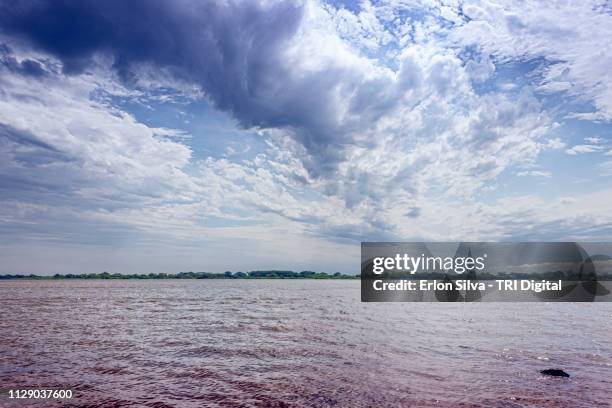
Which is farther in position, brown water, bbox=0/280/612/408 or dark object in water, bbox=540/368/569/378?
dark object in water, bbox=540/368/569/378

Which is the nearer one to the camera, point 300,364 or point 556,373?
point 556,373

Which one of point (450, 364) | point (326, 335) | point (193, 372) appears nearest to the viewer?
point (193, 372)

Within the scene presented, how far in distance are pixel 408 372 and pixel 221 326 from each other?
63.3 feet

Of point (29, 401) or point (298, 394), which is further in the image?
point (298, 394)

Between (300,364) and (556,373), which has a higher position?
(556,373)

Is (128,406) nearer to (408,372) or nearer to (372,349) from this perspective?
(408,372)

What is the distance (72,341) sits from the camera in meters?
25.7

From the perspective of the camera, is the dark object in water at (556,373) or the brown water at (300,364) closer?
the brown water at (300,364)

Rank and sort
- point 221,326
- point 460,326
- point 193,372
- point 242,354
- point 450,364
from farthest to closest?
point 460,326 → point 221,326 → point 242,354 → point 450,364 → point 193,372

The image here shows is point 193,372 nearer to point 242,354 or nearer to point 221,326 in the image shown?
point 242,354

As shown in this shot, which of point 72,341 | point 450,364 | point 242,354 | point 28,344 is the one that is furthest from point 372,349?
point 28,344

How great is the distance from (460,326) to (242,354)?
971 inches

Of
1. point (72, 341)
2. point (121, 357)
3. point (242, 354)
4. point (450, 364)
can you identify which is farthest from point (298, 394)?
point (72, 341)

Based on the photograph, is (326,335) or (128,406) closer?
(128,406)
